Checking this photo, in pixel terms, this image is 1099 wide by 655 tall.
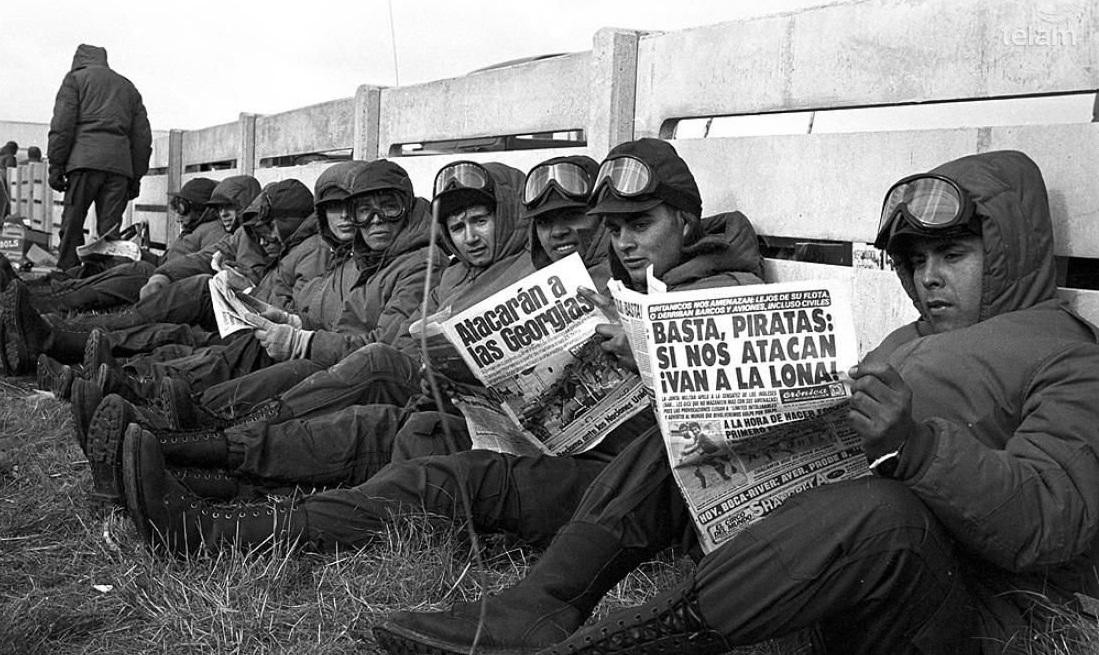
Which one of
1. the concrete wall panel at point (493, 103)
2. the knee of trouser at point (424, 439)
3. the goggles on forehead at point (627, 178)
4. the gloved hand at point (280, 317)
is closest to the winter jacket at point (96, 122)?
the concrete wall panel at point (493, 103)

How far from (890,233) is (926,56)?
0.99 meters

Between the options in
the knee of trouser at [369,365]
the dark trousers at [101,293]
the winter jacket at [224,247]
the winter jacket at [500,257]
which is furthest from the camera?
the winter jacket at [224,247]

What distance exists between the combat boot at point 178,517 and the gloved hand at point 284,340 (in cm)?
189

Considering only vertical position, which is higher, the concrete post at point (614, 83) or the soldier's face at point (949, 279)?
the concrete post at point (614, 83)

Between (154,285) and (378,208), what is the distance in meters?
2.32

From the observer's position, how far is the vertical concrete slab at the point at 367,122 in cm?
903

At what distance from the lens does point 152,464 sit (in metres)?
3.22

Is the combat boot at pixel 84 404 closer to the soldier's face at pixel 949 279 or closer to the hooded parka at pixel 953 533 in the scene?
the hooded parka at pixel 953 533

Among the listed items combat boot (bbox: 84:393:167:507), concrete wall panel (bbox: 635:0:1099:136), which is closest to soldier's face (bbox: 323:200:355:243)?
concrete wall panel (bbox: 635:0:1099:136)

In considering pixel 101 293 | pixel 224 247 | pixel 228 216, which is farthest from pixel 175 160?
pixel 101 293

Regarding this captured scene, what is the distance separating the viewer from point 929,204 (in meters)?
2.85

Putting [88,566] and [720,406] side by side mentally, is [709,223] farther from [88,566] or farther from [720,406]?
[88,566]

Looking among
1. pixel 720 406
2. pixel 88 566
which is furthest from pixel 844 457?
pixel 88 566

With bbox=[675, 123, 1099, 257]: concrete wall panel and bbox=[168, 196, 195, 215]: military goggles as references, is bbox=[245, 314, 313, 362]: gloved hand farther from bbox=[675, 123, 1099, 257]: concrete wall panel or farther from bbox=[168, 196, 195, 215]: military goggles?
bbox=[168, 196, 195, 215]: military goggles
